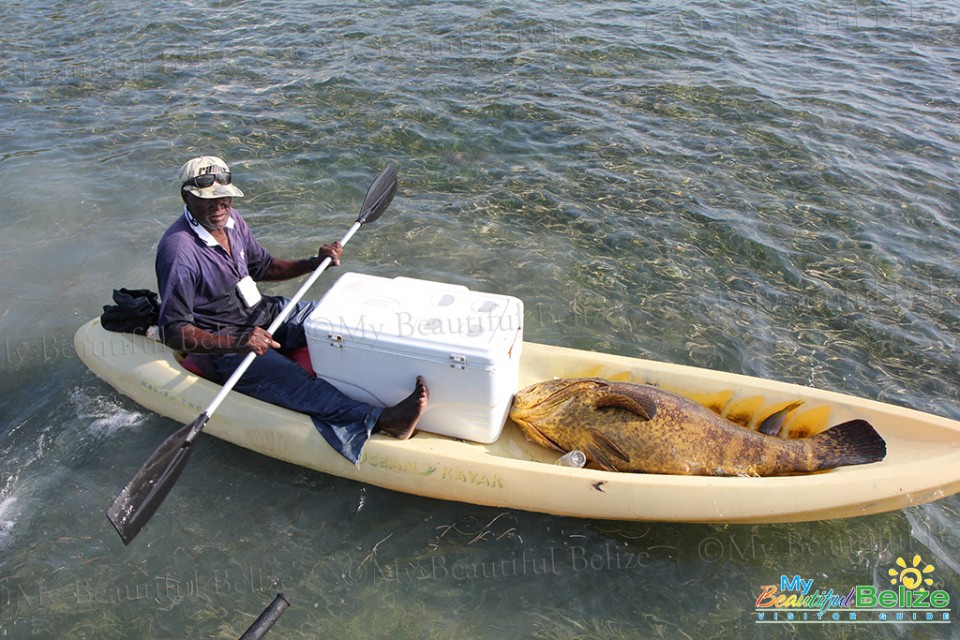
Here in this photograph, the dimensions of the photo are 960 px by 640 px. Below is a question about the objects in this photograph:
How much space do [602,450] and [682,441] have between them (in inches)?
19.3

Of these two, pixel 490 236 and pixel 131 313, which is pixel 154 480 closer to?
pixel 131 313

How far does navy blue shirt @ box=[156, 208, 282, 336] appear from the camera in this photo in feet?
14.3

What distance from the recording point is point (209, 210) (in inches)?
175

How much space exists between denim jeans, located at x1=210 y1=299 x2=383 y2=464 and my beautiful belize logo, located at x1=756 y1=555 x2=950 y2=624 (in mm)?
2626

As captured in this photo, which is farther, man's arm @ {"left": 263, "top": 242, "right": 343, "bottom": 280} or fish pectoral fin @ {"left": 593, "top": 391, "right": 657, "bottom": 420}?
man's arm @ {"left": 263, "top": 242, "right": 343, "bottom": 280}

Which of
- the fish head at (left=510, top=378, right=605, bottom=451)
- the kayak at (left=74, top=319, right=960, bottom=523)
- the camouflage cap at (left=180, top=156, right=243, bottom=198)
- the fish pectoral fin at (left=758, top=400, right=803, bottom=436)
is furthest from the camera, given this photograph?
the fish pectoral fin at (left=758, top=400, right=803, bottom=436)

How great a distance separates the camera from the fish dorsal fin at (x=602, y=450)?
446cm

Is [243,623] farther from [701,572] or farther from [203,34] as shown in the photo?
[203,34]

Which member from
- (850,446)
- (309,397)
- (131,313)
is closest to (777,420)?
(850,446)

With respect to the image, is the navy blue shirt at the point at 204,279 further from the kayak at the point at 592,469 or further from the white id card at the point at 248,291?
the kayak at the point at 592,469

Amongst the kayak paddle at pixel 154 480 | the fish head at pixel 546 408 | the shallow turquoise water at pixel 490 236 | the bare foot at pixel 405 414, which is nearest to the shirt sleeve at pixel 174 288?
the kayak paddle at pixel 154 480

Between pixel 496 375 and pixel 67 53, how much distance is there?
10965mm

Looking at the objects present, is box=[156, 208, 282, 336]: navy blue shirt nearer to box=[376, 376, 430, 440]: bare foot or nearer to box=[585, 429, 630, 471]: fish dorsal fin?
box=[376, 376, 430, 440]: bare foot

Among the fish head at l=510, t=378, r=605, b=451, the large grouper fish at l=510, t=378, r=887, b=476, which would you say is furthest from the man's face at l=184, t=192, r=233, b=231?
the large grouper fish at l=510, t=378, r=887, b=476
